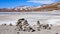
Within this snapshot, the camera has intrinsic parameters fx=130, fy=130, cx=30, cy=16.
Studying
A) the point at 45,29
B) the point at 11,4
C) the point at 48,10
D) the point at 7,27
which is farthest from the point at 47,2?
the point at 7,27

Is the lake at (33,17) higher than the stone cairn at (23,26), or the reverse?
the lake at (33,17)

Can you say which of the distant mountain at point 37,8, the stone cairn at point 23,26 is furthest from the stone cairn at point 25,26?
the distant mountain at point 37,8

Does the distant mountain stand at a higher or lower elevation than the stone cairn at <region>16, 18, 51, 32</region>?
higher

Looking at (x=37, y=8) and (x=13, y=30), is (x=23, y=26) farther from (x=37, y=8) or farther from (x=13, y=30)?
(x=37, y=8)

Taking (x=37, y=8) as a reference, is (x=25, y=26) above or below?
below

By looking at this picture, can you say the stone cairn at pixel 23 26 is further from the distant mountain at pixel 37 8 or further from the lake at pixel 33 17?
the distant mountain at pixel 37 8

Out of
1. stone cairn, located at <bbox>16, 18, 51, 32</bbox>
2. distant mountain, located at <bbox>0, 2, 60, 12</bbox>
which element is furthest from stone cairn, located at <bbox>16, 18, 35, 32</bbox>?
distant mountain, located at <bbox>0, 2, 60, 12</bbox>

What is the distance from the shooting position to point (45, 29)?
6.97 ft

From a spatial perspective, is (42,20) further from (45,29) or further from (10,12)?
(10,12)

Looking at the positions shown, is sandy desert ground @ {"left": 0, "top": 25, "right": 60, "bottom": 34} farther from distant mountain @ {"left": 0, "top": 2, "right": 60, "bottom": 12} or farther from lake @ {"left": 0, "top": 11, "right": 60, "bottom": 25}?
distant mountain @ {"left": 0, "top": 2, "right": 60, "bottom": 12}

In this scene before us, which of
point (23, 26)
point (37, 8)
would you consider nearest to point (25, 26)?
point (23, 26)

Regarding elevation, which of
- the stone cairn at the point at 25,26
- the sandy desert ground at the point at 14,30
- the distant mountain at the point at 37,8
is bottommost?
the sandy desert ground at the point at 14,30

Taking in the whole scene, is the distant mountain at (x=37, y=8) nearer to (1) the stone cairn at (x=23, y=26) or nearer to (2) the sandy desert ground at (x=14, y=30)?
(1) the stone cairn at (x=23, y=26)

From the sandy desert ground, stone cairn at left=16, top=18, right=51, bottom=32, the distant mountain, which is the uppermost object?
the distant mountain
